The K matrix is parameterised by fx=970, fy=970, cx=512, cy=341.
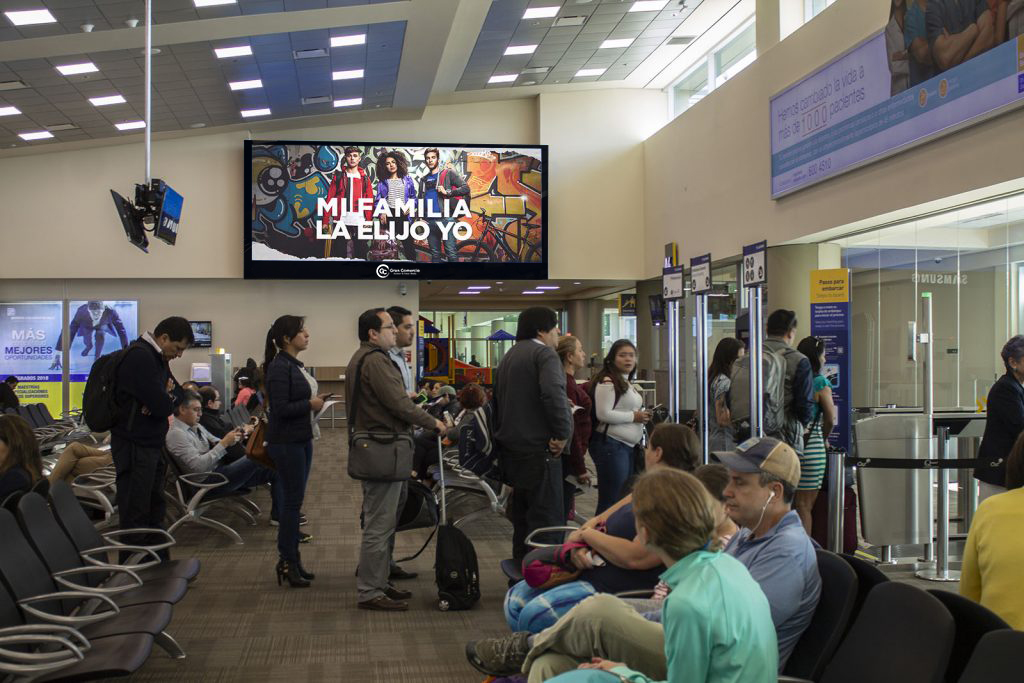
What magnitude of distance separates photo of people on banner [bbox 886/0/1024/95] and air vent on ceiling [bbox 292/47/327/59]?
7.23 metres

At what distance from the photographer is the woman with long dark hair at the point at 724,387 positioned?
6.53 meters

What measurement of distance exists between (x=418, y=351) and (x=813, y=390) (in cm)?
1555

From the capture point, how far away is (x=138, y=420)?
209 inches

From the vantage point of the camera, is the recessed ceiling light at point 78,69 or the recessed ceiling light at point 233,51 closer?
the recessed ceiling light at point 78,69

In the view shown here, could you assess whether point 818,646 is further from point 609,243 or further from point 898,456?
point 609,243

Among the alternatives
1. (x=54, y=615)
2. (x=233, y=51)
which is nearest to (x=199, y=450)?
(x=54, y=615)

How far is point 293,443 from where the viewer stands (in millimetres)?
5703

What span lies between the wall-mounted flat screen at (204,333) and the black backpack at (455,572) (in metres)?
14.3

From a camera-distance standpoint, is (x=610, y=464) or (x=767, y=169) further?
(x=767, y=169)

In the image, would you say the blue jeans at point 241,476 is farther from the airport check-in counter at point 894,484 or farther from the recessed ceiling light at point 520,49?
the recessed ceiling light at point 520,49

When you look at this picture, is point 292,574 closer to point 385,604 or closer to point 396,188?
point 385,604

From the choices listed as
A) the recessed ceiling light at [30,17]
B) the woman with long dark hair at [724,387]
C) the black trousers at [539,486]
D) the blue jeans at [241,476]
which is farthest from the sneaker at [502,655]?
the recessed ceiling light at [30,17]

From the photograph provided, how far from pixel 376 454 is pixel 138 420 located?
4.41 feet

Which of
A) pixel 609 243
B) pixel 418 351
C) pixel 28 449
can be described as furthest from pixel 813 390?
pixel 418 351
